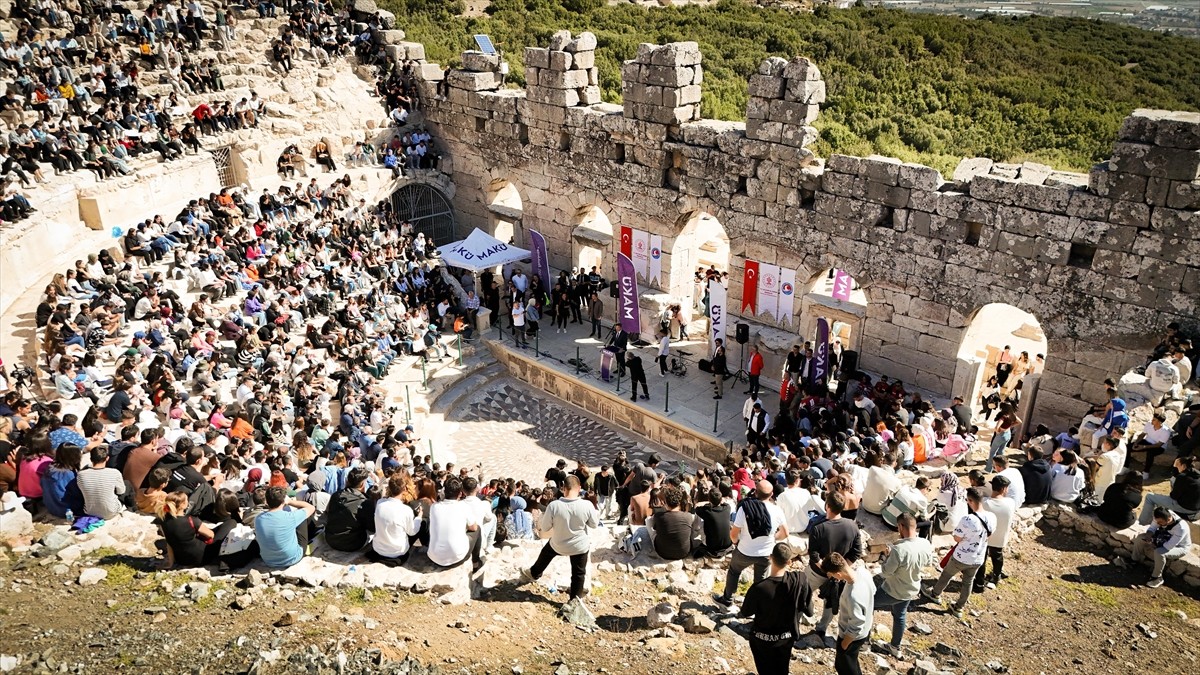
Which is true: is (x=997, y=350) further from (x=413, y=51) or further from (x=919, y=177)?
(x=413, y=51)

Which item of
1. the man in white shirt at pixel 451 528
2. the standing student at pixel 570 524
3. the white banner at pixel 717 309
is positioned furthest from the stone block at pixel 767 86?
the man in white shirt at pixel 451 528

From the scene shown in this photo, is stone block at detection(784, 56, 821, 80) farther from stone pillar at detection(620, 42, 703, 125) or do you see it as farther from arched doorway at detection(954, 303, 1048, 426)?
arched doorway at detection(954, 303, 1048, 426)

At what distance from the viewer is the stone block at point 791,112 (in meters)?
16.2

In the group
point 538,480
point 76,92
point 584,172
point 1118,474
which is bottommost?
point 538,480

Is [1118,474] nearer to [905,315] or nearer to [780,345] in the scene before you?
[905,315]

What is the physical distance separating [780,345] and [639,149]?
5.58m

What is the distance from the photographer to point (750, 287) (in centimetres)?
1833

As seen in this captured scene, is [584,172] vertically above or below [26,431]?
above

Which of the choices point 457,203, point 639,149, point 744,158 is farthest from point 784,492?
point 457,203

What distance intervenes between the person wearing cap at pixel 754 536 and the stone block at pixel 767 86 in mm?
10085

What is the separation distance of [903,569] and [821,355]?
8668mm

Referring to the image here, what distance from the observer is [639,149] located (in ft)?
63.2

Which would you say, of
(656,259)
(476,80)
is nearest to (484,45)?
(476,80)

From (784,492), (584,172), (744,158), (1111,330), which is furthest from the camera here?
(584,172)
